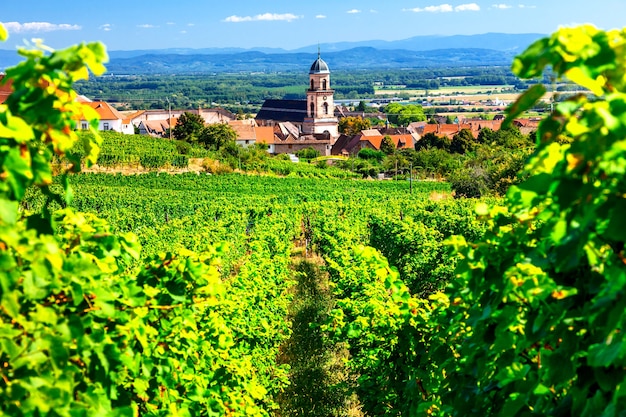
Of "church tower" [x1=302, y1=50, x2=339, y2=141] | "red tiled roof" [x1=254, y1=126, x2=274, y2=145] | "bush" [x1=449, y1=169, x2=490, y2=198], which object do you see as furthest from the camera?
"church tower" [x1=302, y1=50, x2=339, y2=141]

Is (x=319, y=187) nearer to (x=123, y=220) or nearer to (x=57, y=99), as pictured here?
(x=123, y=220)

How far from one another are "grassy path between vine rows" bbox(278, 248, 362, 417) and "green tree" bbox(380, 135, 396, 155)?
70.8 meters

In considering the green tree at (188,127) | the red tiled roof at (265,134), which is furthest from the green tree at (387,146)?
the green tree at (188,127)

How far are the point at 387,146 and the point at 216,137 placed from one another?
26.3m

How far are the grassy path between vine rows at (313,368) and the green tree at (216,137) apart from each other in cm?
5278

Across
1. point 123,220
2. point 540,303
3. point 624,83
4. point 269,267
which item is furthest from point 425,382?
point 123,220

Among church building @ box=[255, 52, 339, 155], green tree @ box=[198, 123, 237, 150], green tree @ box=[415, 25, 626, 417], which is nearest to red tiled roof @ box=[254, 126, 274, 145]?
church building @ box=[255, 52, 339, 155]

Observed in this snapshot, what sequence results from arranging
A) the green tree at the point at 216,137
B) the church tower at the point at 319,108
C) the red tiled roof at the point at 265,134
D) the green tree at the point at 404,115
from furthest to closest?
the green tree at the point at 404,115
the church tower at the point at 319,108
the red tiled roof at the point at 265,134
the green tree at the point at 216,137

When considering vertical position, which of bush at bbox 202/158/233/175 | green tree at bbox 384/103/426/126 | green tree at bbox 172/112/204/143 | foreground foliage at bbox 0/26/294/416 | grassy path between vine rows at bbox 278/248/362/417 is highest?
foreground foliage at bbox 0/26/294/416

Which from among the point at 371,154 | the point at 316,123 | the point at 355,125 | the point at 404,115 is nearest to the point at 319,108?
the point at 316,123

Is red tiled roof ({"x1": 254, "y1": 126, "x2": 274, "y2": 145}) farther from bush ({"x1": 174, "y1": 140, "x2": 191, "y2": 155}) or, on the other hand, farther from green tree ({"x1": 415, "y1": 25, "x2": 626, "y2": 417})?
green tree ({"x1": 415, "y1": 25, "x2": 626, "y2": 417})

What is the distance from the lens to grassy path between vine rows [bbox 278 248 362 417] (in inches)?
420

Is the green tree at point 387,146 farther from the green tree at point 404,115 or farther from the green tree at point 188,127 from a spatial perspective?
the green tree at point 404,115

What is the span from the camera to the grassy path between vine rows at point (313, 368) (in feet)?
35.0
